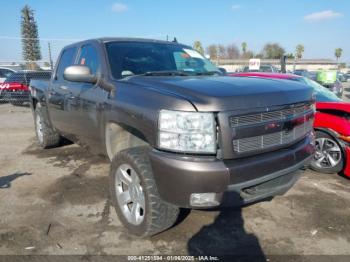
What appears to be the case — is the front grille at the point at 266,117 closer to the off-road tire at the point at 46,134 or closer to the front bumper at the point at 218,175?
the front bumper at the point at 218,175

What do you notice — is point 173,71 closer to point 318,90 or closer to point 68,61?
point 68,61

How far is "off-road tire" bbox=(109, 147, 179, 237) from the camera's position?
2.82 meters

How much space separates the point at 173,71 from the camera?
3752 millimetres

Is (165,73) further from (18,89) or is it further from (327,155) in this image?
(18,89)

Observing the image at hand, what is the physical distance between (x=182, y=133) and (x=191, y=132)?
68 millimetres

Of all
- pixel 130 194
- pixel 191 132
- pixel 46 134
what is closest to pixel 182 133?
pixel 191 132

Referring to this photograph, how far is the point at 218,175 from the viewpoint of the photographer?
2.49 meters

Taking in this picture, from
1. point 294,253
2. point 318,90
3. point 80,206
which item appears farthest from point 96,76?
point 318,90

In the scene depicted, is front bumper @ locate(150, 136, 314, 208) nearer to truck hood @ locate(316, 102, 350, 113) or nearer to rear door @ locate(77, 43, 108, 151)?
rear door @ locate(77, 43, 108, 151)

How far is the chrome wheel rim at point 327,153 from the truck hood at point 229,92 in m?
1.79

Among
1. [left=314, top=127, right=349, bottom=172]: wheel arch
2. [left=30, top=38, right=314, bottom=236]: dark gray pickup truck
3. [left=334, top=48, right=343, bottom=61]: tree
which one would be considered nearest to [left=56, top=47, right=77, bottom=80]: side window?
[left=30, top=38, right=314, bottom=236]: dark gray pickup truck

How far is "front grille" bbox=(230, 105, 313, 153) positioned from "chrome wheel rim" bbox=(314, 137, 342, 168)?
5.56 ft

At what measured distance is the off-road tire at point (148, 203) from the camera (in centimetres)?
282

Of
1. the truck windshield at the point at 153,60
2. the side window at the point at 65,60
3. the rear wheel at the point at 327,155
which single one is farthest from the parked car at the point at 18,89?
the rear wheel at the point at 327,155
